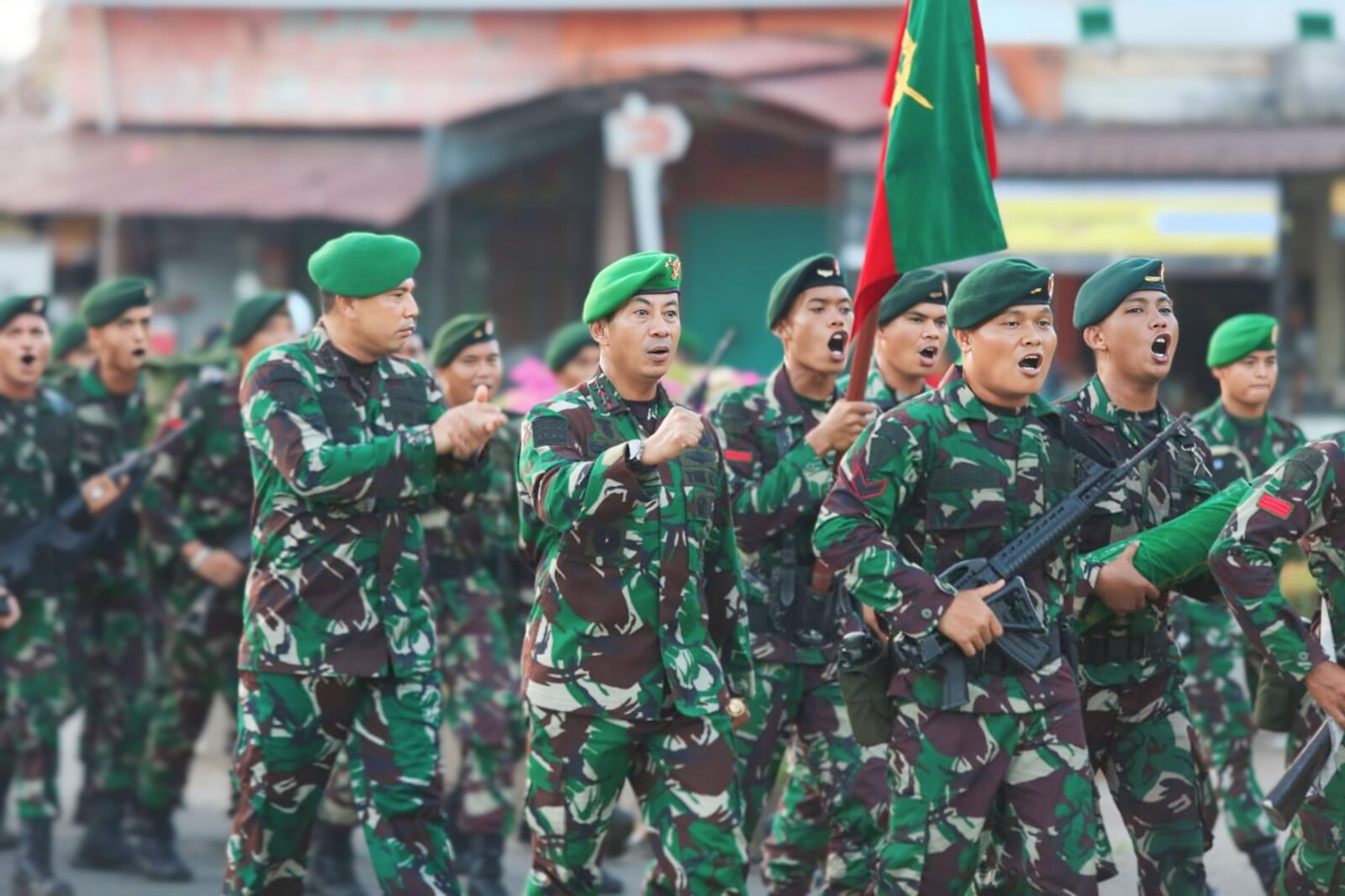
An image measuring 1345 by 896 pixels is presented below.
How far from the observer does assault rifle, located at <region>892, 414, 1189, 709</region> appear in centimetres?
550

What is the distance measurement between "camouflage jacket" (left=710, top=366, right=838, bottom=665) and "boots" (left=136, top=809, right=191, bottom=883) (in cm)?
292

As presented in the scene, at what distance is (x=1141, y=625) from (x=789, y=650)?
1.18 metres

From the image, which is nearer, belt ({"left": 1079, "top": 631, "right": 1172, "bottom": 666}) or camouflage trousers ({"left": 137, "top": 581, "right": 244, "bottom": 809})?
belt ({"left": 1079, "top": 631, "right": 1172, "bottom": 666})

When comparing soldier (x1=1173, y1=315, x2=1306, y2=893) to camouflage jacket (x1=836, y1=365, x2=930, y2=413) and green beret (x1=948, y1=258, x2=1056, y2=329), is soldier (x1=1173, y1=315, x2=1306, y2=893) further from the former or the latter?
green beret (x1=948, y1=258, x2=1056, y2=329)

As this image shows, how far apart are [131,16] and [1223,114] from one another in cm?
1203

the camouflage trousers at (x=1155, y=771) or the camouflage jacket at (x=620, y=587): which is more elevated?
the camouflage jacket at (x=620, y=587)

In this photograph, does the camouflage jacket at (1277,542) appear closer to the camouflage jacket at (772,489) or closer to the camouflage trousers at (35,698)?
the camouflage jacket at (772,489)

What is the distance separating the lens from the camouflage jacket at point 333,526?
239 inches

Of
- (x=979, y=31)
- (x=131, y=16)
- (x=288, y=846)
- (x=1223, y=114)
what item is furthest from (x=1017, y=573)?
(x=131, y=16)

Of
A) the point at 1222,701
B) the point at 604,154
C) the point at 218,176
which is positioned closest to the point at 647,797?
the point at 1222,701

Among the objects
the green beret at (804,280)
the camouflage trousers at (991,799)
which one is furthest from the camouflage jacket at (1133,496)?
the green beret at (804,280)

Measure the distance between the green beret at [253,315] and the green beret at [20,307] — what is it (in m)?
0.81

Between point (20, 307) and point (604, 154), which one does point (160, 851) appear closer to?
point (20, 307)

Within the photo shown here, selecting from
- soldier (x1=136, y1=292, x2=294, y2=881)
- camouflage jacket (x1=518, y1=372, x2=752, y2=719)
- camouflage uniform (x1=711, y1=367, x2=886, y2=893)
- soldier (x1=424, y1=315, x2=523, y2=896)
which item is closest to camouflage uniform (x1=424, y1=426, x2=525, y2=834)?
soldier (x1=424, y1=315, x2=523, y2=896)
